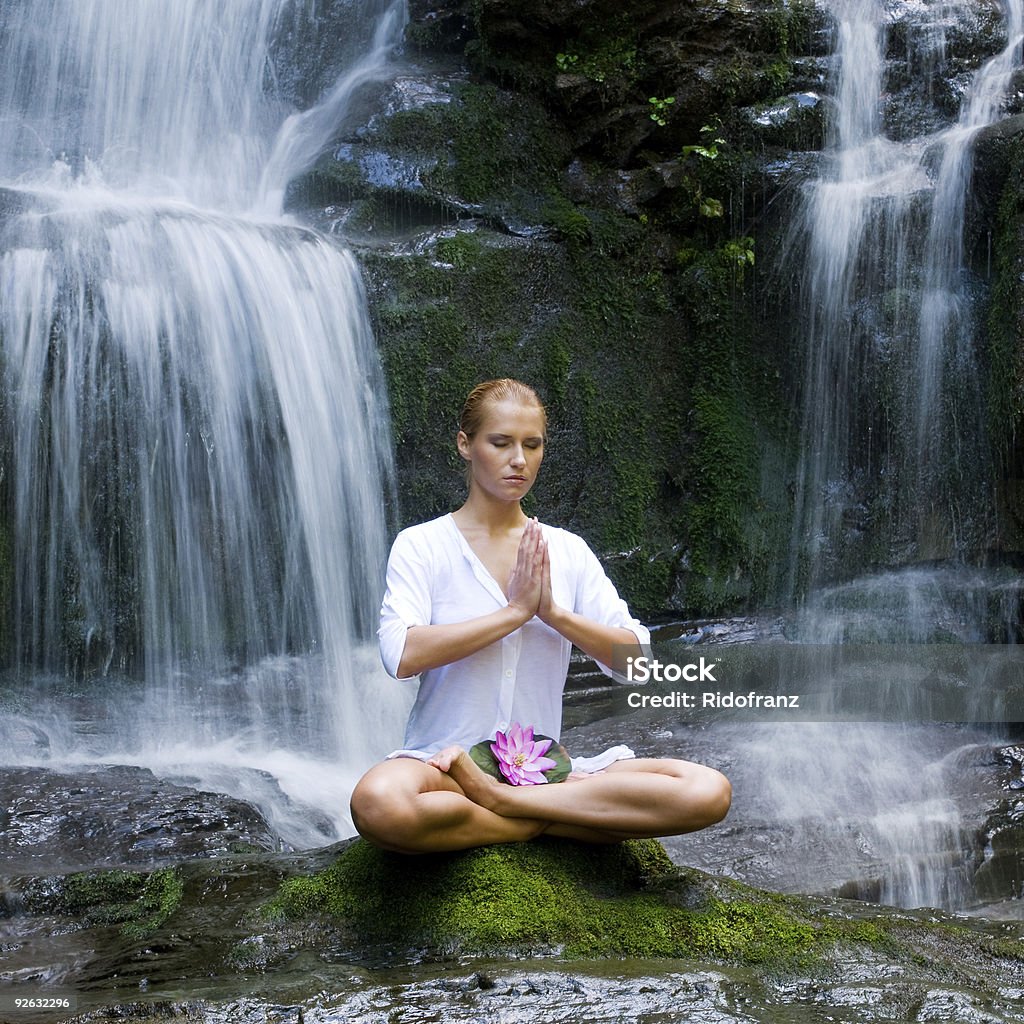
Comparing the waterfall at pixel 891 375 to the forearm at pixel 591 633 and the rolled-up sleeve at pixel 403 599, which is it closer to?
the forearm at pixel 591 633

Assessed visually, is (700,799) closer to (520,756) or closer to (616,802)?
(616,802)

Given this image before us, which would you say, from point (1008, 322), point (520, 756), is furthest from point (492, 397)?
point (1008, 322)

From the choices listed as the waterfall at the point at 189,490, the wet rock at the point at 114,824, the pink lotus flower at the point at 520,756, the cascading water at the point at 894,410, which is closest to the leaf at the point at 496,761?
the pink lotus flower at the point at 520,756

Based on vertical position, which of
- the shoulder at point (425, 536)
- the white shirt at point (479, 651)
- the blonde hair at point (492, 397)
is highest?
the blonde hair at point (492, 397)

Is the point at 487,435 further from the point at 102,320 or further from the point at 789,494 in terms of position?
the point at 789,494

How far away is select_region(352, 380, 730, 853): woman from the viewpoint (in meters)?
3.10

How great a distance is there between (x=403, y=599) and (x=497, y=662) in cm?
31

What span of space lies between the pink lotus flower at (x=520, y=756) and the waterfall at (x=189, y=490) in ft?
8.87

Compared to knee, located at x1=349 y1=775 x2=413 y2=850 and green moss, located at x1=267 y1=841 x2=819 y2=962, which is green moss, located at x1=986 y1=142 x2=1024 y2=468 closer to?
green moss, located at x1=267 y1=841 x2=819 y2=962

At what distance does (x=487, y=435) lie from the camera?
341 cm

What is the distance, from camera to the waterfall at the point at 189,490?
661 cm

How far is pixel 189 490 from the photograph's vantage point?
7.00m

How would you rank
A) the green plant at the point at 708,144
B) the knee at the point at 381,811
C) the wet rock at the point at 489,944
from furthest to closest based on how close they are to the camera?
the green plant at the point at 708,144 < the knee at the point at 381,811 < the wet rock at the point at 489,944

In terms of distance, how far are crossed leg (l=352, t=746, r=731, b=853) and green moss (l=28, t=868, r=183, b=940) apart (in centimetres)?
77
